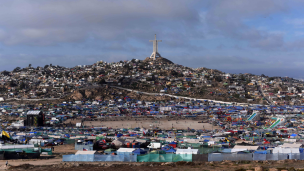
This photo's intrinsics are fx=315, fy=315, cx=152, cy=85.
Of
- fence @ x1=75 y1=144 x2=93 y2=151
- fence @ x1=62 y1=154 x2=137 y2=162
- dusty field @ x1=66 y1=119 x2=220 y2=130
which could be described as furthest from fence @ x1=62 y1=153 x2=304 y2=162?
dusty field @ x1=66 y1=119 x2=220 y2=130

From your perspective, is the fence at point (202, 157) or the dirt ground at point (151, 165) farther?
the fence at point (202, 157)

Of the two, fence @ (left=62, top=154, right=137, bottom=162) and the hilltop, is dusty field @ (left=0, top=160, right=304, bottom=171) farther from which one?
the hilltop

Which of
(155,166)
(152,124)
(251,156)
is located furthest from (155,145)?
(152,124)

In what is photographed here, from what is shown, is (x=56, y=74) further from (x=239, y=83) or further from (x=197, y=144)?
(x=197, y=144)

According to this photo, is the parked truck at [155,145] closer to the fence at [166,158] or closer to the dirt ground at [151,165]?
the fence at [166,158]

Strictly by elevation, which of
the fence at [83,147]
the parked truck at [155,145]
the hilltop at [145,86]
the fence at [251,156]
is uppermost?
the hilltop at [145,86]

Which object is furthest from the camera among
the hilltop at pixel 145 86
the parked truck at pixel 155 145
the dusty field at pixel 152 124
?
the hilltop at pixel 145 86

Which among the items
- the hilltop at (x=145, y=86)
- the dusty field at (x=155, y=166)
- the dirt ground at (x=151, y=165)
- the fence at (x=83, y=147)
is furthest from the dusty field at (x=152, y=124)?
the dusty field at (x=155, y=166)

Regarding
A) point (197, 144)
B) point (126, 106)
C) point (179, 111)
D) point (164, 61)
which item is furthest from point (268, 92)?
point (197, 144)

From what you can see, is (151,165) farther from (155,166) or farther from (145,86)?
A: (145,86)

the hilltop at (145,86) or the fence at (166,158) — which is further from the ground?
the hilltop at (145,86)
